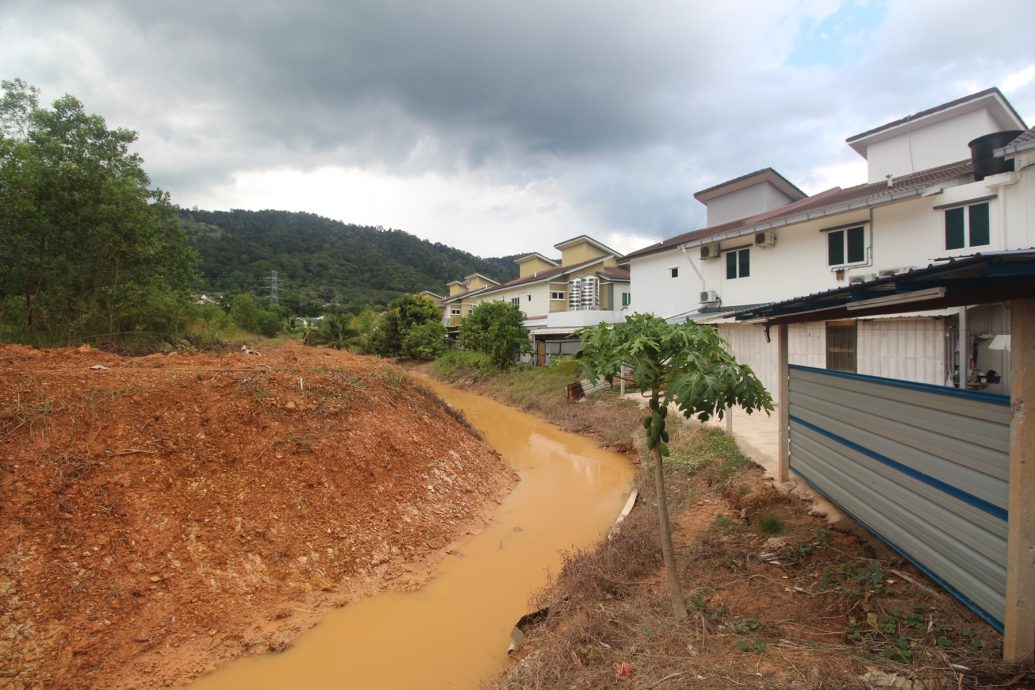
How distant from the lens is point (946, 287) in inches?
111

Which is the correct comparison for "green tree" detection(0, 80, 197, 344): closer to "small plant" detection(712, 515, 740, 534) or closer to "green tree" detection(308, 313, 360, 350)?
"small plant" detection(712, 515, 740, 534)

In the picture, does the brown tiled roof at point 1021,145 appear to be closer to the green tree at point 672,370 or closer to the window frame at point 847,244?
the window frame at point 847,244

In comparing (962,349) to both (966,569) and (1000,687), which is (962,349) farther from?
(1000,687)

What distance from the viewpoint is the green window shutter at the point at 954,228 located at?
36.3 ft

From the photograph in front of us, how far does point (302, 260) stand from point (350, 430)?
6202 cm

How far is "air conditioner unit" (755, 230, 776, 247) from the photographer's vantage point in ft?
49.3

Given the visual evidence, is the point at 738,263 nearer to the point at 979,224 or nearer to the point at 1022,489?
the point at 979,224

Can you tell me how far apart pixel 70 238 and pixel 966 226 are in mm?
19555

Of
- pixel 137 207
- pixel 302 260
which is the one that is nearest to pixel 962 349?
pixel 137 207

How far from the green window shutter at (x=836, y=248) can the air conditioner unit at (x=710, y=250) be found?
3.68 metres

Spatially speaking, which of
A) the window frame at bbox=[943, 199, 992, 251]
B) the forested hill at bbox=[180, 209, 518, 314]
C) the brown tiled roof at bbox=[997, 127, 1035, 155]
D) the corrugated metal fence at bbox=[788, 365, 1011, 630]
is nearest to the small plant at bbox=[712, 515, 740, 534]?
the corrugated metal fence at bbox=[788, 365, 1011, 630]

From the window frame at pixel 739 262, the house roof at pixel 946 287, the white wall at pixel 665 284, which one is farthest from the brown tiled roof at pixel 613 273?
the house roof at pixel 946 287

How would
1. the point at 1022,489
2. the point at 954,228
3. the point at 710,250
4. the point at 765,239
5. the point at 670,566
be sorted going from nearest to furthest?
the point at 1022,489 < the point at 670,566 < the point at 954,228 < the point at 765,239 < the point at 710,250

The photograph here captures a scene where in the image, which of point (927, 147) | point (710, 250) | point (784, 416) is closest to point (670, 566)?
point (784, 416)
